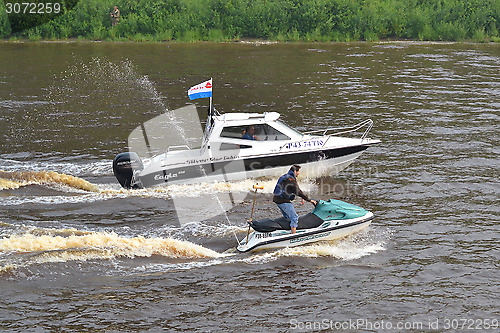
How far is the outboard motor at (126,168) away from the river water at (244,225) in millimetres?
606

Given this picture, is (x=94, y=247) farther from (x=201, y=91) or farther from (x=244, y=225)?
(x=201, y=91)

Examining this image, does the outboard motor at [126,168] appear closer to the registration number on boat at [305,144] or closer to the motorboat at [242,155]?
the motorboat at [242,155]

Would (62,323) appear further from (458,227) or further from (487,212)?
(487,212)

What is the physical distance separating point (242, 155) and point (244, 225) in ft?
11.2

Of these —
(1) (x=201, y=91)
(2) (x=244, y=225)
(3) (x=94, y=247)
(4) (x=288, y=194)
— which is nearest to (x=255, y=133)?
(1) (x=201, y=91)

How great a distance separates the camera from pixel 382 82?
33.6 metres

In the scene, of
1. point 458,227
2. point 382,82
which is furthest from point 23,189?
point 382,82

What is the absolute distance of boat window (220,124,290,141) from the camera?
18.8 metres

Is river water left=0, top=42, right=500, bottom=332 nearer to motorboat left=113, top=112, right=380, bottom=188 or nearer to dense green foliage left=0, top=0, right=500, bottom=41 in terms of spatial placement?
motorboat left=113, top=112, right=380, bottom=188

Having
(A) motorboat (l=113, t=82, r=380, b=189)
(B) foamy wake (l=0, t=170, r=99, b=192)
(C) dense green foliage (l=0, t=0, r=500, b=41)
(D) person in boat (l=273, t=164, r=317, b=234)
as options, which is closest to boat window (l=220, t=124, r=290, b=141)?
(A) motorboat (l=113, t=82, r=380, b=189)

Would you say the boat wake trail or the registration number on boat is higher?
the registration number on boat

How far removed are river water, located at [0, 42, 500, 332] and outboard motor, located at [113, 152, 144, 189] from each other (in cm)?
61

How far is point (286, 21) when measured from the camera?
1951 inches

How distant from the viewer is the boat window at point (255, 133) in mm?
18797
